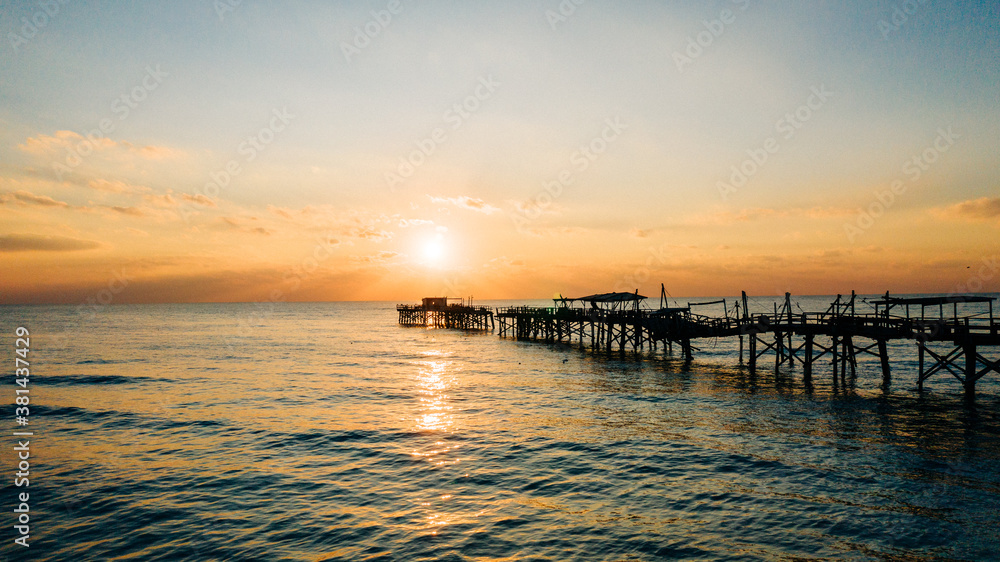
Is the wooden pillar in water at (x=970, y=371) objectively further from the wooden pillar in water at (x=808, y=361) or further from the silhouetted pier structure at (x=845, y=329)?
the wooden pillar in water at (x=808, y=361)

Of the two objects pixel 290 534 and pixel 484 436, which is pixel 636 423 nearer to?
pixel 484 436

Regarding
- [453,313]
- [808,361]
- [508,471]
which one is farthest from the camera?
[453,313]

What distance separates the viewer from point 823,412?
26078 millimetres

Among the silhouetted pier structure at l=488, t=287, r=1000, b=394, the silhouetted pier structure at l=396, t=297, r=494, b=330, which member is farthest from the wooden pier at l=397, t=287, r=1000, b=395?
the silhouetted pier structure at l=396, t=297, r=494, b=330

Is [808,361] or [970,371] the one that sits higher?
[970,371]

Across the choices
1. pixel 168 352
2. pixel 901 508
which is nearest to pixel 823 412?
pixel 901 508

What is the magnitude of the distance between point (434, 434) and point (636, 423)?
9236 mm

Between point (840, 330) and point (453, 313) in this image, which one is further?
point (453, 313)

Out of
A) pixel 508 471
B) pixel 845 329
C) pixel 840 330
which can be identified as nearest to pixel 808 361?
pixel 840 330

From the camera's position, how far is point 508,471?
1747cm

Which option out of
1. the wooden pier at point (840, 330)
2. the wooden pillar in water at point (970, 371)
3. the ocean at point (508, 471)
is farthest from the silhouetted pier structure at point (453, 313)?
the wooden pillar in water at point (970, 371)

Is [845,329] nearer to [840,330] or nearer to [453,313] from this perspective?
[840,330]

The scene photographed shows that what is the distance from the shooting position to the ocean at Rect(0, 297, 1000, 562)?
1256cm

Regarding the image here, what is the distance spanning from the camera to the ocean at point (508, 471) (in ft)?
41.2
